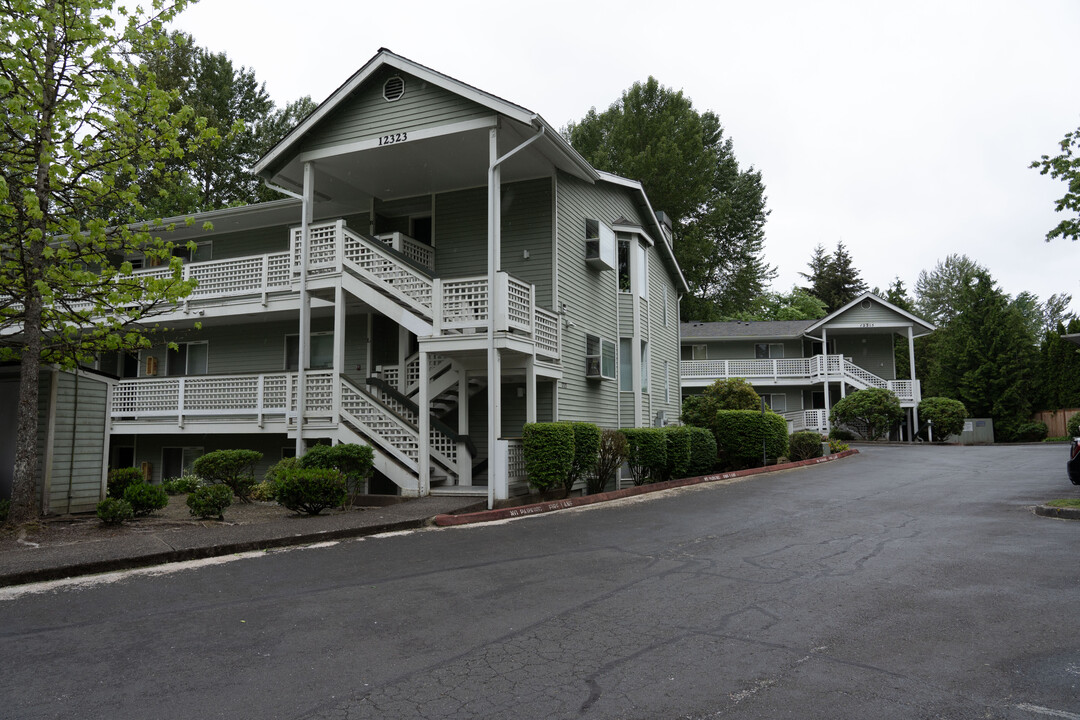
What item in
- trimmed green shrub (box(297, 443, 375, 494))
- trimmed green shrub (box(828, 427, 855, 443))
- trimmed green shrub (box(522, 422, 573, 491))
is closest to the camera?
trimmed green shrub (box(297, 443, 375, 494))

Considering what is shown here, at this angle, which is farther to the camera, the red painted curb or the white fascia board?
the white fascia board

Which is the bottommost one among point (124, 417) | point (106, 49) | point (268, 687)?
point (268, 687)

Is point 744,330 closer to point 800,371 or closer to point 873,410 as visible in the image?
point 800,371

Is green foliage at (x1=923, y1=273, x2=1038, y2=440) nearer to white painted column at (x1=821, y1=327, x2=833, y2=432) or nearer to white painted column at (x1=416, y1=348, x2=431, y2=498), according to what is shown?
white painted column at (x1=821, y1=327, x2=833, y2=432)

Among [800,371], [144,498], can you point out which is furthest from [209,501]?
[800,371]

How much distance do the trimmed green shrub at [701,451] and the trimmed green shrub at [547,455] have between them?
19.9 feet

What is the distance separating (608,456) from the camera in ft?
50.9

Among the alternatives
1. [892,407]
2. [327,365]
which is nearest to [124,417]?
[327,365]

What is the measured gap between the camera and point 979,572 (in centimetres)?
743

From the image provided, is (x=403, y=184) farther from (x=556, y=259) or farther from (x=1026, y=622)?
(x=1026, y=622)

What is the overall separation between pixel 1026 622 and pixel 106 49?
13.1 metres

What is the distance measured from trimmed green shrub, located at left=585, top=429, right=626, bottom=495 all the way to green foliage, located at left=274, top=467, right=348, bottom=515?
5.65 m

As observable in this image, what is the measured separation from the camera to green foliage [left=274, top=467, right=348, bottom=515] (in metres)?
11.7

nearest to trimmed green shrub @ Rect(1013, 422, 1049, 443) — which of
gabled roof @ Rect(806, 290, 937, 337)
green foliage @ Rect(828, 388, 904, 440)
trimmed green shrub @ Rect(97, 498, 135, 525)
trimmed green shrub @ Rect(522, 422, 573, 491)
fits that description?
gabled roof @ Rect(806, 290, 937, 337)
